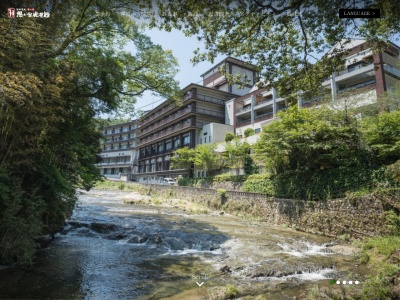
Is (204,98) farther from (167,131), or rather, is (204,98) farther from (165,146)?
(165,146)

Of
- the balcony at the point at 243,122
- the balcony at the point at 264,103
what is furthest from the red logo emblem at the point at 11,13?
the balcony at the point at 243,122

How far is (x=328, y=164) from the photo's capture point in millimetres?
15094

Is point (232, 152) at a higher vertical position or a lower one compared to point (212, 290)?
higher

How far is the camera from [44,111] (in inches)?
255

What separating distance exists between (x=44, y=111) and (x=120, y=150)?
71.3m

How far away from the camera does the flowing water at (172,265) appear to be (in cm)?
612

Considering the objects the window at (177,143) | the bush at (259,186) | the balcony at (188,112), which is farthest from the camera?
the window at (177,143)

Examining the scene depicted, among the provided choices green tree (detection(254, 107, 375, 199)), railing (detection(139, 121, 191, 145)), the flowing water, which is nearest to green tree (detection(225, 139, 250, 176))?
green tree (detection(254, 107, 375, 199))

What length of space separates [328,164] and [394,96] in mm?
6281

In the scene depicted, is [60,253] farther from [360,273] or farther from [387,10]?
[387,10]

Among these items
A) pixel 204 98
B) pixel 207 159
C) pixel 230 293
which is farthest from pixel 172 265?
pixel 204 98

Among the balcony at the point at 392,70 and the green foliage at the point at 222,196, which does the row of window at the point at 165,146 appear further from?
the balcony at the point at 392,70

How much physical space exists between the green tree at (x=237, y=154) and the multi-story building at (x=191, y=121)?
32.9 ft

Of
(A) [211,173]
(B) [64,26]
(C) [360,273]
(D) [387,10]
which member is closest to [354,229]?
(C) [360,273]
